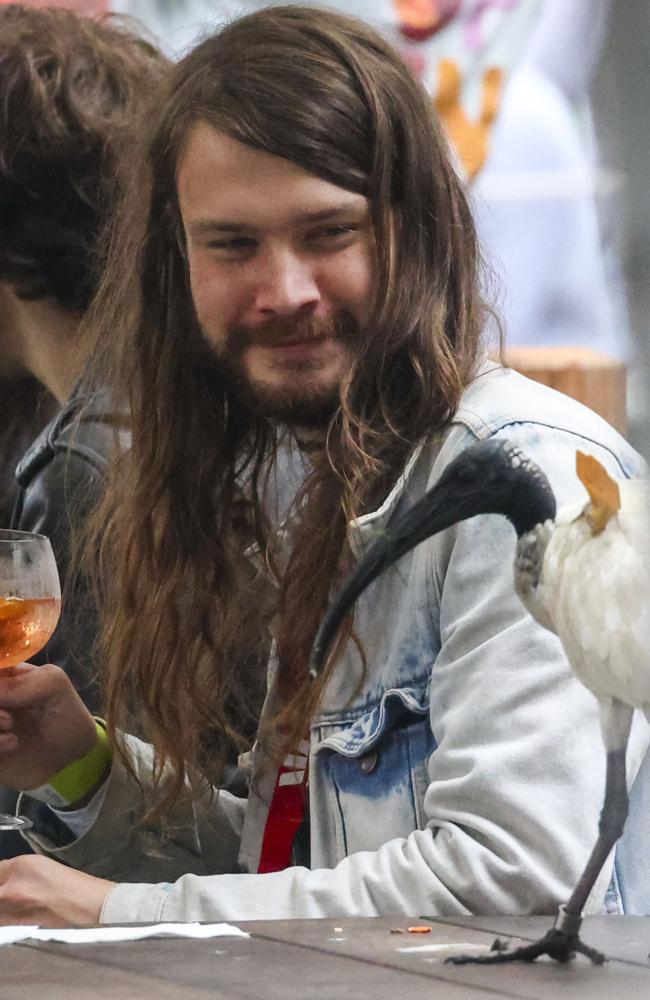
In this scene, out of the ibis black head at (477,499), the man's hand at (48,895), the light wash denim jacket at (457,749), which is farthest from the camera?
the man's hand at (48,895)

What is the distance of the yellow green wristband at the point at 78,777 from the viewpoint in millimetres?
1825

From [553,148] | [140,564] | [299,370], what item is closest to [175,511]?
[140,564]

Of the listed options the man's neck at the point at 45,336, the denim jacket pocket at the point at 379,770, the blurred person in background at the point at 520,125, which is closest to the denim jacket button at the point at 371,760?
the denim jacket pocket at the point at 379,770

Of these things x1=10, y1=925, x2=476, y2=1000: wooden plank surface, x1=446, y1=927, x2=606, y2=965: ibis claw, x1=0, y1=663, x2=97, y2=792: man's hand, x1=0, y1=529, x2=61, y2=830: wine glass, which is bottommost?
x1=0, y1=663, x2=97, y2=792: man's hand

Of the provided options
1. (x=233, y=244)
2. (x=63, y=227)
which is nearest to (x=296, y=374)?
(x=233, y=244)

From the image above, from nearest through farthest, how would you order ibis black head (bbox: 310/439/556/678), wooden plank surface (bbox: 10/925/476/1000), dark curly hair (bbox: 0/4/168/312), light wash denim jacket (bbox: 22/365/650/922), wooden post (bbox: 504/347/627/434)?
wooden plank surface (bbox: 10/925/476/1000), ibis black head (bbox: 310/439/556/678), light wash denim jacket (bbox: 22/365/650/922), wooden post (bbox: 504/347/627/434), dark curly hair (bbox: 0/4/168/312)

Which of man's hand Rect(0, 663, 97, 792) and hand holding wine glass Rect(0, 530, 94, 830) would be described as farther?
man's hand Rect(0, 663, 97, 792)

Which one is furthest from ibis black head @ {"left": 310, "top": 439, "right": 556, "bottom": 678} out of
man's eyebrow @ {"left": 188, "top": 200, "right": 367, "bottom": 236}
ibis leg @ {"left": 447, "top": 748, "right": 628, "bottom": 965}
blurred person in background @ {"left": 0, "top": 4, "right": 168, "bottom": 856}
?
blurred person in background @ {"left": 0, "top": 4, "right": 168, "bottom": 856}

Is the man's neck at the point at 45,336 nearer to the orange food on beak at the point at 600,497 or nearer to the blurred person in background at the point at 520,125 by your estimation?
the blurred person in background at the point at 520,125

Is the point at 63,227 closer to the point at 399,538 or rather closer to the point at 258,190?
the point at 258,190

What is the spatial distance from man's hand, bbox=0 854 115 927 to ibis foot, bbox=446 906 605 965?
0.50 m

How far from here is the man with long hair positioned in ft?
4.27

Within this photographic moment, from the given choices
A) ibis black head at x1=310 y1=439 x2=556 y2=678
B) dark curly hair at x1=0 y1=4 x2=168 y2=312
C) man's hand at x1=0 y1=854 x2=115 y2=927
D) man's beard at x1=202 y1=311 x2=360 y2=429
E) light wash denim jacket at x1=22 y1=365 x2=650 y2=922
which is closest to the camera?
ibis black head at x1=310 y1=439 x2=556 y2=678

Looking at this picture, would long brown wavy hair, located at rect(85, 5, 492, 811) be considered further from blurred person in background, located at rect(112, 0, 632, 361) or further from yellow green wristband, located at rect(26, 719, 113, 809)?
blurred person in background, located at rect(112, 0, 632, 361)
